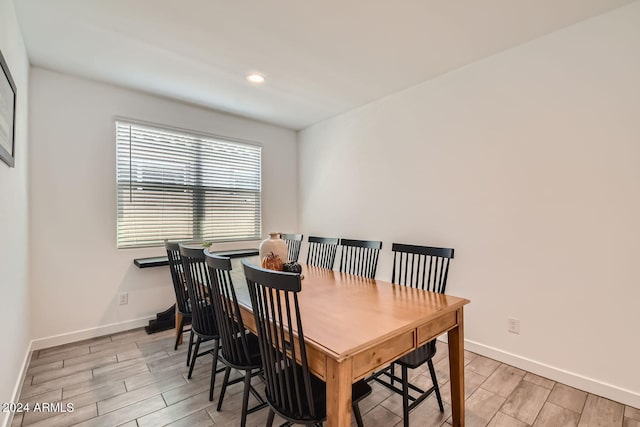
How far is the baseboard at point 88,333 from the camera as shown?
8.75 feet

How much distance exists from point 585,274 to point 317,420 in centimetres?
208

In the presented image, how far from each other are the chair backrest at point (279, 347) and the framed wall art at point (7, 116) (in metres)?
1.54

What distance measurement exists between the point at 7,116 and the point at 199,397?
6.74 ft

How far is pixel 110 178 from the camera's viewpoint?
119 inches

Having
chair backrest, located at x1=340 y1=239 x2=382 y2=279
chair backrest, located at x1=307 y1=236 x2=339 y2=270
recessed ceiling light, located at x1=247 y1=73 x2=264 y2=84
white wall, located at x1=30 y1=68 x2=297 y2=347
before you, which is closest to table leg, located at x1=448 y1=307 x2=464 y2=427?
chair backrest, located at x1=340 y1=239 x2=382 y2=279

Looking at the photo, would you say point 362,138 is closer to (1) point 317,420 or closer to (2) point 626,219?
(2) point 626,219

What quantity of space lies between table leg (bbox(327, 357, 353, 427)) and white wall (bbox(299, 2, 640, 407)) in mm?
1931

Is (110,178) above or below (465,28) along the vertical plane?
below

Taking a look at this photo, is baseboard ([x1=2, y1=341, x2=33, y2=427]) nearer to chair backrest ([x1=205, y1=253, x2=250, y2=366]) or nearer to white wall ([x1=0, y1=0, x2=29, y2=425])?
white wall ([x1=0, y1=0, x2=29, y2=425])

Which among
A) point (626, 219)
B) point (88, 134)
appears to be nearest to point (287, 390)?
point (626, 219)

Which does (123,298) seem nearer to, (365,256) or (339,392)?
(365,256)

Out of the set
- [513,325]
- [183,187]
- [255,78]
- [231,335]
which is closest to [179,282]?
[231,335]

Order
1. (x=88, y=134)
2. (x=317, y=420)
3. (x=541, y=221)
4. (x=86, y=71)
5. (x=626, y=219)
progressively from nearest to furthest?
1. (x=317, y=420)
2. (x=626, y=219)
3. (x=541, y=221)
4. (x=86, y=71)
5. (x=88, y=134)

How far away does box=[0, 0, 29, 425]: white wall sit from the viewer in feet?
5.34
